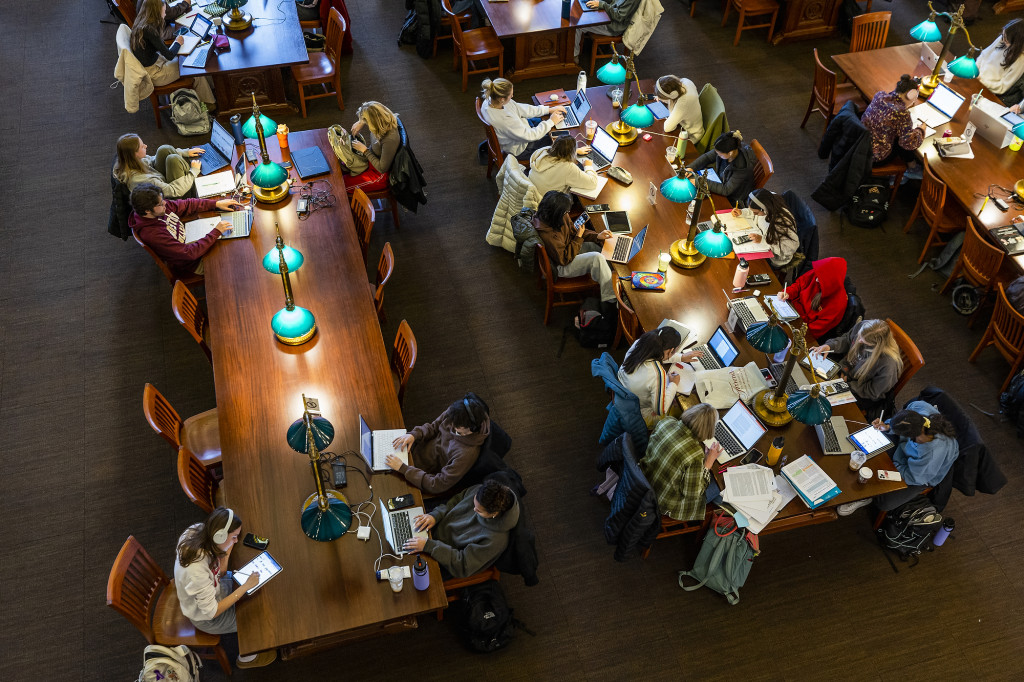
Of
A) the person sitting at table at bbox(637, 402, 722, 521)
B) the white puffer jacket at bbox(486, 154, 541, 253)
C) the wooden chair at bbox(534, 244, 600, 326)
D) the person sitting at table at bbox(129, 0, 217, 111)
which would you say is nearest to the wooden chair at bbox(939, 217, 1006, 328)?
the wooden chair at bbox(534, 244, 600, 326)

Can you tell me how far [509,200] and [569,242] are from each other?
0.94m

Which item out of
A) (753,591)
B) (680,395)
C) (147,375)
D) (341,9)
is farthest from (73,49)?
(753,591)

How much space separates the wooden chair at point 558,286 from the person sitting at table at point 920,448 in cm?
263

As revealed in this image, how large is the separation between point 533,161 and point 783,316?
260 centimetres

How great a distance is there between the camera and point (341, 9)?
995cm

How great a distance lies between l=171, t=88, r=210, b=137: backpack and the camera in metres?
8.96

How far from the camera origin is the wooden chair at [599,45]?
9.87m

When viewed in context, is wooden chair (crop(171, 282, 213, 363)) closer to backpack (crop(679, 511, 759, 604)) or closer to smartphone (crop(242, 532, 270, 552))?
smartphone (crop(242, 532, 270, 552))

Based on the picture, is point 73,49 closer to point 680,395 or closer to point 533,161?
point 533,161

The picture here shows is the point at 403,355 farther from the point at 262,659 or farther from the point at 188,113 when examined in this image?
the point at 188,113

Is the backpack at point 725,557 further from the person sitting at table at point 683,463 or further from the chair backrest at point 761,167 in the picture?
the chair backrest at point 761,167

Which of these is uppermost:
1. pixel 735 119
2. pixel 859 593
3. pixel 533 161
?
pixel 533 161

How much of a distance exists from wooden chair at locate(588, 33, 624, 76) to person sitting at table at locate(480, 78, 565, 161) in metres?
2.14

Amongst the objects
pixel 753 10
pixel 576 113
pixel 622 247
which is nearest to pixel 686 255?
pixel 622 247
